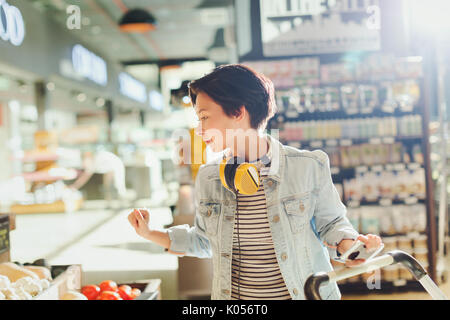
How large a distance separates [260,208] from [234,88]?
1.23ft

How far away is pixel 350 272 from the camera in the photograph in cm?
94

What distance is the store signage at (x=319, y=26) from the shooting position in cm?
325

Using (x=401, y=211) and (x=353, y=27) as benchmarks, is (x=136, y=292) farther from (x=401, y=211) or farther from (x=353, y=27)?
(x=401, y=211)

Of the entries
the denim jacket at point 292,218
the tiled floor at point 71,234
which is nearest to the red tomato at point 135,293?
the denim jacket at point 292,218

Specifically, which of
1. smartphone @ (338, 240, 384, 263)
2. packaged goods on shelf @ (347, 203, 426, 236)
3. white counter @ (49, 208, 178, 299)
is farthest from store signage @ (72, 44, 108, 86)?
smartphone @ (338, 240, 384, 263)

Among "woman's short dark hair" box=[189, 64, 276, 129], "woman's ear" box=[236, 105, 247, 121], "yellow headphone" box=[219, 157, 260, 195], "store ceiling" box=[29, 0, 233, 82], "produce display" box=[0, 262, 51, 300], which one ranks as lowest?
"produce display" box=[0, 262, 51, 300]

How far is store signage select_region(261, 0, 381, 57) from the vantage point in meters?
3.25

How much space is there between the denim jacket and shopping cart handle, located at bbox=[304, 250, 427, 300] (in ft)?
0.79

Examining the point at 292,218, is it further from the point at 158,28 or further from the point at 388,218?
the point at 158,28

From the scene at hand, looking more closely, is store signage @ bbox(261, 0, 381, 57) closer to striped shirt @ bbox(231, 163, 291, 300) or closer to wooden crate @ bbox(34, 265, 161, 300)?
wooden crate @ bbox(34, 265, 161, 300)

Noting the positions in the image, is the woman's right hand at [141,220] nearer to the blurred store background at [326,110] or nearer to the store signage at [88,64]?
the blurred store background at [326,110]

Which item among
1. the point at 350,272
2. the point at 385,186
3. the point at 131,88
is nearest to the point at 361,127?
the point at 385,186

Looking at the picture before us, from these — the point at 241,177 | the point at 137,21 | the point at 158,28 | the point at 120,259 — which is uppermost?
the point at 158,28
